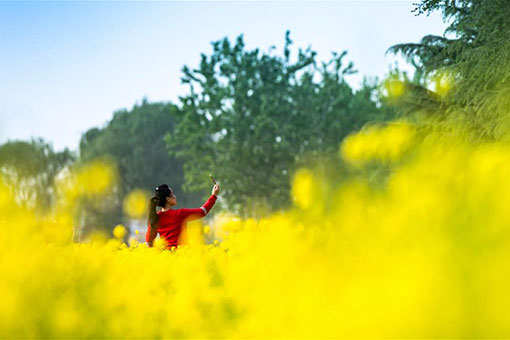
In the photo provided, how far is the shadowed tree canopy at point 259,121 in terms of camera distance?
107ft

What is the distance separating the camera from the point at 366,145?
15.6 m

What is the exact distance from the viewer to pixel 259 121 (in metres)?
32.1

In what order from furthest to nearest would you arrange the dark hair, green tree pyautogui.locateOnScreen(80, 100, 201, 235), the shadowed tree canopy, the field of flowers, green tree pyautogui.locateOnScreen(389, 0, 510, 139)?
green tree pyautogui.locateOnScreen(80, 100, 201, 235) → the shadowed tree canopy → green tree pyautogui.locateOnScreen(389, 0, 510, 139) → the dark hair → the field of flowers

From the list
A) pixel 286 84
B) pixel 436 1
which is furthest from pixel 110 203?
pixel 436 1

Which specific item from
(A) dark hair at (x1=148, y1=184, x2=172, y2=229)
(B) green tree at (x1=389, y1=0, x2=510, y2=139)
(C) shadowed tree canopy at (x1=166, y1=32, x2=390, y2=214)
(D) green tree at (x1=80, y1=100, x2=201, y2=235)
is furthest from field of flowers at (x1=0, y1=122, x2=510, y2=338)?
(D) green tree at (x1=80, y1=100, x2=201, y2=235)

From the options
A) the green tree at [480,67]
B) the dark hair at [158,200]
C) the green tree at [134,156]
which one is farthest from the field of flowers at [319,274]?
the green tree at [134,156]

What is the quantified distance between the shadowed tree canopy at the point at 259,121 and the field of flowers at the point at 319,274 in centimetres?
2831

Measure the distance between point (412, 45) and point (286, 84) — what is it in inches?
779

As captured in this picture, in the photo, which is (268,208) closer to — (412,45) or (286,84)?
(286,84)

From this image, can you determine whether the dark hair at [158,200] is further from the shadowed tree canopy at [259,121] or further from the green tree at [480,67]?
the shadowed tree canopy at [259,121]

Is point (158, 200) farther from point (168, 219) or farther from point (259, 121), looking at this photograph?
point (259, 121)

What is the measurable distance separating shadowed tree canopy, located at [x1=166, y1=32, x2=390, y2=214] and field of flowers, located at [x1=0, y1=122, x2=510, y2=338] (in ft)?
92.9

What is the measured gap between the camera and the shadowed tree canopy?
32.7m

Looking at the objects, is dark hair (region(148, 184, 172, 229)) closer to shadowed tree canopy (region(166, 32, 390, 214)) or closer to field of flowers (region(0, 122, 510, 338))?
field of flowers (region(0, 122, 510, 338))
